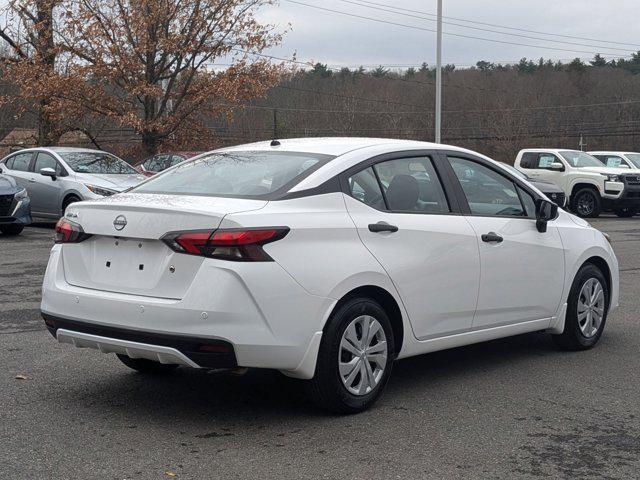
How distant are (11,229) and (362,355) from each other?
12631mm

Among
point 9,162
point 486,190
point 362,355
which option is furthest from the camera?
point 9,162

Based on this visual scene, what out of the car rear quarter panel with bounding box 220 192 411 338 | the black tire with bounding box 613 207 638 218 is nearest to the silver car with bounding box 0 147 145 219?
the car rear quarter panel with bounding box 220 192 411 338

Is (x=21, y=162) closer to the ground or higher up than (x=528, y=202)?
closer to the ground

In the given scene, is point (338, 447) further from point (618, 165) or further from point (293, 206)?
point (618, 165)

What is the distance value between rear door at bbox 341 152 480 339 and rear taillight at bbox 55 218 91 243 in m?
1.54

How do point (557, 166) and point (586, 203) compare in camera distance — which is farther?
point (586, 203)

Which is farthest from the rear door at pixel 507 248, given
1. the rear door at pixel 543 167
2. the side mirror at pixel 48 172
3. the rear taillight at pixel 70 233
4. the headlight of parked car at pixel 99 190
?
the rear door at pixel 543 167

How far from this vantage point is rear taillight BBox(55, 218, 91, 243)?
17.9 feet

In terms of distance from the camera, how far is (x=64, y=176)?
18047 mm

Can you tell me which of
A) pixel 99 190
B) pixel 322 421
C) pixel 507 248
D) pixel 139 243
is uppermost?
pixel 139 243

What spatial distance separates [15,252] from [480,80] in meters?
61.1

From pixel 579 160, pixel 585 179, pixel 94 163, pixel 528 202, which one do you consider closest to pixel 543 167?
pixel 579 160

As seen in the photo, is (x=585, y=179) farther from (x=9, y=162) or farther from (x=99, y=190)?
(x=9, y=162)

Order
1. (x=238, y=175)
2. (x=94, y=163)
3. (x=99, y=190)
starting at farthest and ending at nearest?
(x=94, y=163) < (x=99, y=190) < (x=238, y=175)
